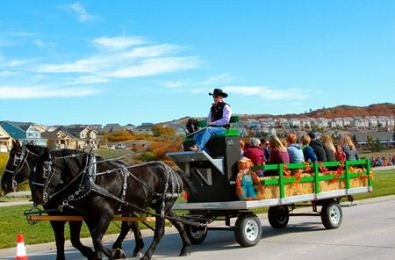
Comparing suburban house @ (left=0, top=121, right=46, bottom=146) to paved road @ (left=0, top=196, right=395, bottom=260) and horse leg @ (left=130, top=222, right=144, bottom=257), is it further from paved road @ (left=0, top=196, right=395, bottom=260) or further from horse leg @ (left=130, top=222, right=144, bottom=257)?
horse leg @ (left=130, top=222, right=144, bottom=257)

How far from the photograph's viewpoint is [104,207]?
358 inches

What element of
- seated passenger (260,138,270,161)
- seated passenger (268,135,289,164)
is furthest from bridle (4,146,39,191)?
seated passenger (260,138,270,161)

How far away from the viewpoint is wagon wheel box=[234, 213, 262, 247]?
10914mm

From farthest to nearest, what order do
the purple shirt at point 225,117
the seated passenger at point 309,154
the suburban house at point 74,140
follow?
the seated passenger at point 309,154 < the purple shirt at point 225,117 < the suburban house at point 74,140

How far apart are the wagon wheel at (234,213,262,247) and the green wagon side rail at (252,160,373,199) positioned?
2.33 ft

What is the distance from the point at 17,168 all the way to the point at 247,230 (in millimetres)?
4441

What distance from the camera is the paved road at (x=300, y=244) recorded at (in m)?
10.1

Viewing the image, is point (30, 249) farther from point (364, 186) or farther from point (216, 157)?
point (364, 186)

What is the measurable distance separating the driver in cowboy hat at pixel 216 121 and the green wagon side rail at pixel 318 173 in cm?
101

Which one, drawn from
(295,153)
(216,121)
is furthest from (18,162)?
(295,153)

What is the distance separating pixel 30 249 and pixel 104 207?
382cm

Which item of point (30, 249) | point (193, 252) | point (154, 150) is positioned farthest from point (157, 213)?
point (154, 150)

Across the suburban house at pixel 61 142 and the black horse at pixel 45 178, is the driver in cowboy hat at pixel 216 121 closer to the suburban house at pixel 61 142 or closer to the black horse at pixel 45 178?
the suburban house at pixel 61 142

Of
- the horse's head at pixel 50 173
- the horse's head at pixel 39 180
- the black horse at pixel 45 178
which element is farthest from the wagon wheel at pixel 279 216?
the horse's head at pixel 39 180
